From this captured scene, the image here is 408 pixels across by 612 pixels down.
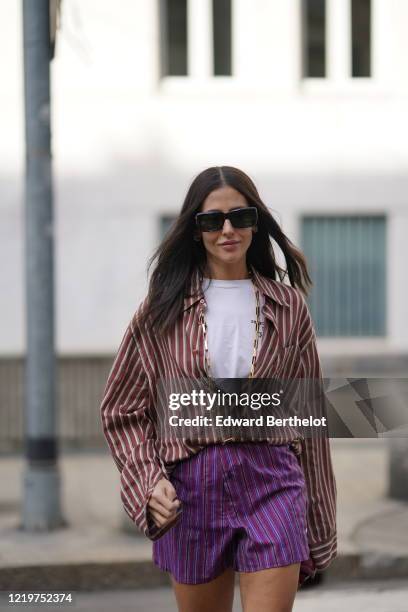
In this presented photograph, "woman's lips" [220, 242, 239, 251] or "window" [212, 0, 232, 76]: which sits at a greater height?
"window" [212, 0, 232, 76]

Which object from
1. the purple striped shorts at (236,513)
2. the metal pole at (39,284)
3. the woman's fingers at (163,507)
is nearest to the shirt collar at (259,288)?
the purple striped shorts at (236,513)

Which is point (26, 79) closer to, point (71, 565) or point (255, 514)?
point (71, 565)

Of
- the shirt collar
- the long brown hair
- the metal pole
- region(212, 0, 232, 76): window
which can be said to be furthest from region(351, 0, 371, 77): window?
the shirt collar

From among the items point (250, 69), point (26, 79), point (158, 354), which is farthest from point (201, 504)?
point (250, 69)

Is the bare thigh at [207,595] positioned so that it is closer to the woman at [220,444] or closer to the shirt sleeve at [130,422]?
the woman at [220,444]

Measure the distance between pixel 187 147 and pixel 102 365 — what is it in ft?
6.80

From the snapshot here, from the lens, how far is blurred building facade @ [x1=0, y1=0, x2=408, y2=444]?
8.49 m

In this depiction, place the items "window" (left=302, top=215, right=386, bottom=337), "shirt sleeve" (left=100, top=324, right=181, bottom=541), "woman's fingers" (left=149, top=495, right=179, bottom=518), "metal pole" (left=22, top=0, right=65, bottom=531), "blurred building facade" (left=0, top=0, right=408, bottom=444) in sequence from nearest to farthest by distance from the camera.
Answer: "woman's fingers" (left=149, top=495, right=179, bottom=518), "shirt sleeve" (left=100, top=324, right=181, bottom=541), "metal pole" (left=22, top=0, right=65, bottom=531), "blurred building facade" (left=0, top=0, right=408, bottom=444), "window" (left=302, top=215, right=386, bottom=337)

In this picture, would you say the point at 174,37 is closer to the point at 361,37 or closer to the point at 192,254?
the point at 361,37

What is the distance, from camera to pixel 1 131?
8461mm

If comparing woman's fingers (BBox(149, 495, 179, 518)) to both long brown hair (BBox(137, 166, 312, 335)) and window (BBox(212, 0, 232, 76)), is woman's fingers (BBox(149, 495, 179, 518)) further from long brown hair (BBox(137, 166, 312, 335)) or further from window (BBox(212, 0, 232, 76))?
window (BBox(212, 0, 232, 76))

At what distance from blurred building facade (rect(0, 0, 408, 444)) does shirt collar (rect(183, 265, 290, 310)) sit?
19.8 ft

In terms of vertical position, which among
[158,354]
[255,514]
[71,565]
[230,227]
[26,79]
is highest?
[26,79]

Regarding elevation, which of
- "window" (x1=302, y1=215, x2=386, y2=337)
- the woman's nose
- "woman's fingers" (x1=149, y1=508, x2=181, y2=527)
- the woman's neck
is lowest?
"window" (x1=302, y1=215, x2=386, y2=337)
